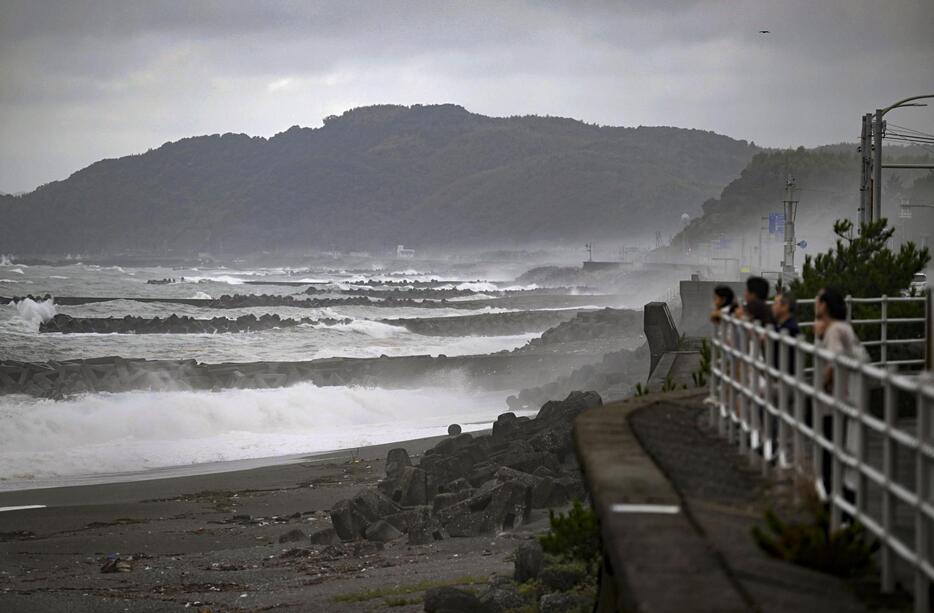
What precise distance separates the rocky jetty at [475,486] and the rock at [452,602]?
4022 millimetres

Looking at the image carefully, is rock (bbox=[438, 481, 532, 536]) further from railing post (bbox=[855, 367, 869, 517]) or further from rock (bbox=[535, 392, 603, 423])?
railing post (bbox=[855, 367, 869, 517])

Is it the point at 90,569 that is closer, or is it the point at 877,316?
the point at 90,569

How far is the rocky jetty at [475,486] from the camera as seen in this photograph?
15148 mm

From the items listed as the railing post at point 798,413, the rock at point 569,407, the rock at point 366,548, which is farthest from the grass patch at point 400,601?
the rock at point 569,407

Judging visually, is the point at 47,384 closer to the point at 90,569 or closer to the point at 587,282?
the point at 90,569

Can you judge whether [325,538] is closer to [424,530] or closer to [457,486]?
[424,530]

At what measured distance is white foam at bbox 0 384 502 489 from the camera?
79.5ft

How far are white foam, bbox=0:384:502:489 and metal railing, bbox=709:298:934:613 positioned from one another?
53.5ft

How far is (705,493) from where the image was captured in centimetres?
659

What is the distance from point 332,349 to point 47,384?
19.0 metres

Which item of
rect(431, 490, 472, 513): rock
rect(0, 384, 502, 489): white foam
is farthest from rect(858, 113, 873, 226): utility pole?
rect(431, 490, 472, 513): rock

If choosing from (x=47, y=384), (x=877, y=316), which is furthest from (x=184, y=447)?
(x=877, y=316)

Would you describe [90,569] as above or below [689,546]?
below

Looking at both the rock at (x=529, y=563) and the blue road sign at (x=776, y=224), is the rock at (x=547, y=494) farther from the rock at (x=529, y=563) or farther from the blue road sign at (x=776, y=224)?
the blue road sign at (x=776, y=224)
